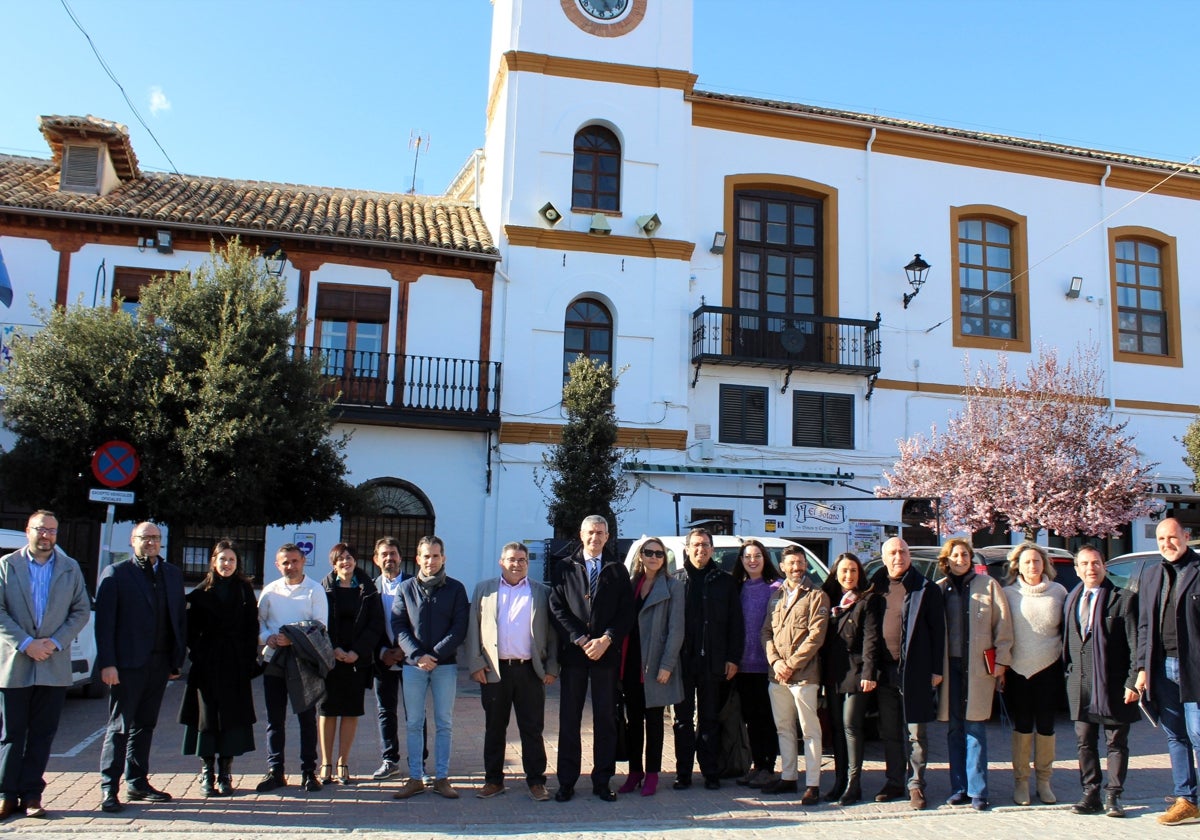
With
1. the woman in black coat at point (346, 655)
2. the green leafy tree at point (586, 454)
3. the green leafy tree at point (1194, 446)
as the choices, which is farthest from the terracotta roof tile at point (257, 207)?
the green leafy tree at point (1194, 446)

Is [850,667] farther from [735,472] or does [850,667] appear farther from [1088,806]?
[735,472]

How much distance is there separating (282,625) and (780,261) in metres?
15.0

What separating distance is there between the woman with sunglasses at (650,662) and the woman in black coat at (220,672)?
2.76m

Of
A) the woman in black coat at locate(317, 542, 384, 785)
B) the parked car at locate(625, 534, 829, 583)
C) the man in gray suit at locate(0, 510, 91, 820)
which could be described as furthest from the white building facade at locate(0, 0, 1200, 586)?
the man in gray suit at locate(0, 510, 91, 820)

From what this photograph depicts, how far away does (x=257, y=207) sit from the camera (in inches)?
756

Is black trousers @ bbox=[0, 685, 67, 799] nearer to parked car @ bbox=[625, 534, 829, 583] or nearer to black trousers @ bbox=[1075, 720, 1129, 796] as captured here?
parked car @ bbox=[625, 534, 829, 583]

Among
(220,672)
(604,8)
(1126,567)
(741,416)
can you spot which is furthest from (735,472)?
(220,672)

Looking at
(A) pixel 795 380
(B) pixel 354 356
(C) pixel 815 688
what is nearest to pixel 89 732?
(C) pixel 815 688

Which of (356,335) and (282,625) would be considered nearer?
(282,625)

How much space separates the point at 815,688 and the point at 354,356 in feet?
41.3

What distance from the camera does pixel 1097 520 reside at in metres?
16.1

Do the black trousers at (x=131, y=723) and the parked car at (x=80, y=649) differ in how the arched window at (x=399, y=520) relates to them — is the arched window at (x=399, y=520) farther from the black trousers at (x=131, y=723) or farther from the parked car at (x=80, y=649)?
the black trousers at (x=131, y=723)

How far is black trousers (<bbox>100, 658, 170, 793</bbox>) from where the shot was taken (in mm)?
6969

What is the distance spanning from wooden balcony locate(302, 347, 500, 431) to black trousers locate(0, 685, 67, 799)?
36.0ft
